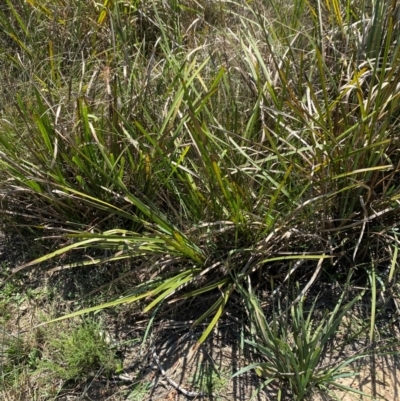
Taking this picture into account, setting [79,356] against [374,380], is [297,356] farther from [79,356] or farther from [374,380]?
[79,356]

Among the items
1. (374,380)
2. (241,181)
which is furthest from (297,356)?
(241,181)

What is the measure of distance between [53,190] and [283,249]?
Answer: 2.69ft

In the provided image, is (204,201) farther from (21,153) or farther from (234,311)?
(21,153)

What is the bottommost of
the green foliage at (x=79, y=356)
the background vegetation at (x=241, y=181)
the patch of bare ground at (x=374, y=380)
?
the patch of bare ground at (x=374, y=380)

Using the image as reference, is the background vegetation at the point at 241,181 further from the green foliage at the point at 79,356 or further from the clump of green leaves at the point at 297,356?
the green foliage at the point at 79,356

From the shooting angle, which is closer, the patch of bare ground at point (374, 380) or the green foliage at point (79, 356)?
the patch of bare ground at point (374, 380)

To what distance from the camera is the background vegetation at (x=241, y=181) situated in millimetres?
1623

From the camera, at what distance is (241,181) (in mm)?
1793

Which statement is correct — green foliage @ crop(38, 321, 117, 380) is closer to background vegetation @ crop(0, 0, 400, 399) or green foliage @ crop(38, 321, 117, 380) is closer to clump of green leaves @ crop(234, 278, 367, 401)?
background vegetation @ crop(0, 0, 400, 399)

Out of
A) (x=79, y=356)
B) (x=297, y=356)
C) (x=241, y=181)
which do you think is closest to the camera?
(x=297, y=356)

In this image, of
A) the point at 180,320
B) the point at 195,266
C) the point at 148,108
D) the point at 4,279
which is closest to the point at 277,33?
the point at 148,108

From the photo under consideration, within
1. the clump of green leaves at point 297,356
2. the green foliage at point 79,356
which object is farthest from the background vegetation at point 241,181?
the green foliage at point 79,356

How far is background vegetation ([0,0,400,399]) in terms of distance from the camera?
1623 mm

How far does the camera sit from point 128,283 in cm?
182
